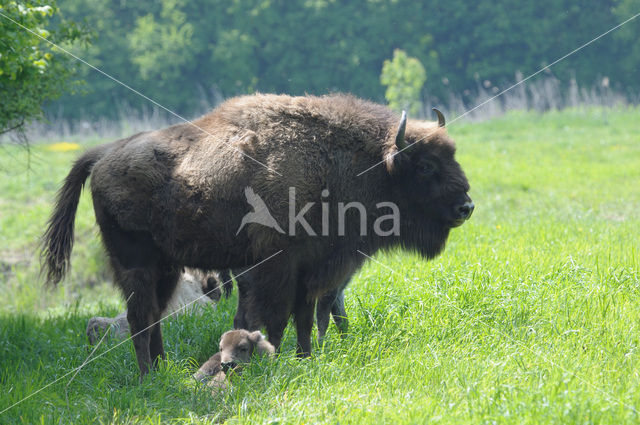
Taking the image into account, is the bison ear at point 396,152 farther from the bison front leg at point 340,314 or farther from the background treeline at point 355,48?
the background treeline at point 355,48

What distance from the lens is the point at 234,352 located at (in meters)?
5.62

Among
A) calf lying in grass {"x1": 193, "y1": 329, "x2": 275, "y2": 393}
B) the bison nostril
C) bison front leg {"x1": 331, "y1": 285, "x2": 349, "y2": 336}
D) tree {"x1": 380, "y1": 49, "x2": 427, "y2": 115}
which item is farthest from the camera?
tree {"x1": 380, "y1": 49, "x2": 427, "y2": 115}

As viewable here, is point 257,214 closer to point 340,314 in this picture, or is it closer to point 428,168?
point 340,314

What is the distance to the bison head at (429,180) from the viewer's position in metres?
6.03

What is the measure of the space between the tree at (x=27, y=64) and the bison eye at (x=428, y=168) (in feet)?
12.2

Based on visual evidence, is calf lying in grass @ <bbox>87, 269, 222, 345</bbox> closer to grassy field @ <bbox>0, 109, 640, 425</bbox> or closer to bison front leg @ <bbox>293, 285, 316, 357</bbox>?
grassy field @ <bbox>0, 109, 640, 425</bbox>

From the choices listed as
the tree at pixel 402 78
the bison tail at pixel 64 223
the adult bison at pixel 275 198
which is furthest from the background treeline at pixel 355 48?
the adult bison at pixel 275 198

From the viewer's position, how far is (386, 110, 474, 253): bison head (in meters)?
6.03

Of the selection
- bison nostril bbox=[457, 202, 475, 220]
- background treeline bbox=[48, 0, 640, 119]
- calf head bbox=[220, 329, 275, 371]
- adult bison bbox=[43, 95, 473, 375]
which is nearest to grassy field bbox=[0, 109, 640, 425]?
calf head bbox=[220, 329, 275, 371]

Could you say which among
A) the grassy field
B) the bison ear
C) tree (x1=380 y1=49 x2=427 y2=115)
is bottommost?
the grassy field

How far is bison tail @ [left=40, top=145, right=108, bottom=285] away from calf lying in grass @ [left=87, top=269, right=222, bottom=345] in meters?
0.72

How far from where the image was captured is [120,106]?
123 feet

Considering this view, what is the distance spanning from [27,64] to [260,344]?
4.16 metres

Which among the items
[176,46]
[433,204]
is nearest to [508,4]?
[176,46]
